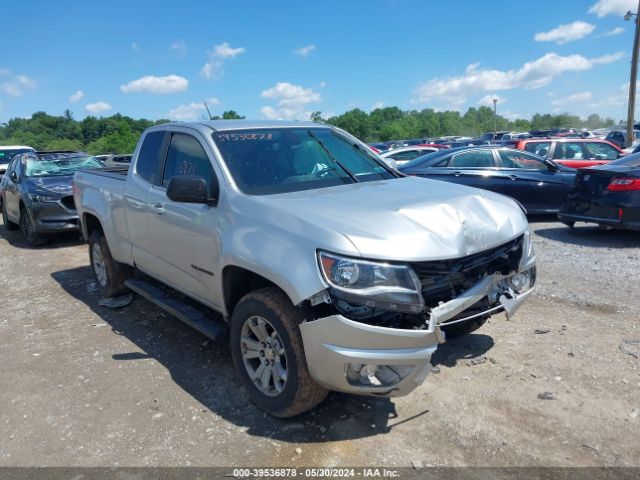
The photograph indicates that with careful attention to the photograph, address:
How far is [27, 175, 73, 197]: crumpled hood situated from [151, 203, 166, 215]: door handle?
5.80 meters

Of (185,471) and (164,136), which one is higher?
(164,136)

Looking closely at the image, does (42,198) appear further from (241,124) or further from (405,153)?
(405,153)

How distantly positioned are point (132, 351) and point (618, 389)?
12.7 ft

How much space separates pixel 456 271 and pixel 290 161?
165 centimetres

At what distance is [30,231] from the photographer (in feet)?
30.8

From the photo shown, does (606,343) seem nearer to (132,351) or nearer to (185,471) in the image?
(185,471)

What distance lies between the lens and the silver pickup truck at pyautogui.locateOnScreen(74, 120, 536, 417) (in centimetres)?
274

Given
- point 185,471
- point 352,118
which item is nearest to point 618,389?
point 185,471

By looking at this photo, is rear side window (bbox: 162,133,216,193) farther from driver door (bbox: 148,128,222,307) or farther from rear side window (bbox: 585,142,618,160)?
rear side window (bbox: 585,142,618,160)

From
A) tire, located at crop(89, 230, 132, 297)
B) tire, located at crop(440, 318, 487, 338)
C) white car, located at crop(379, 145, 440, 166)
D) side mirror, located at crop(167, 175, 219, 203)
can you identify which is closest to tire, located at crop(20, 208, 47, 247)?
tire, located at crop(89, 230, 132, 297)

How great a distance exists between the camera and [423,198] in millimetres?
3391

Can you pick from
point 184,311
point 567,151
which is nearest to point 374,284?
point 184,311

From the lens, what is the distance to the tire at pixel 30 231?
930cm

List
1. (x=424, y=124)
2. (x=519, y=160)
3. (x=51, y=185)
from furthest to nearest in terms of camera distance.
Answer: (x=424, y=124), (x=519, y=160), (x=51, y=185)
